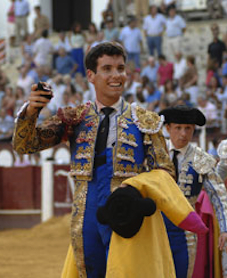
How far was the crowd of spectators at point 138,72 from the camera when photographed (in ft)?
35.0

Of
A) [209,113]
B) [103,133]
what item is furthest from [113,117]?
[209,113]

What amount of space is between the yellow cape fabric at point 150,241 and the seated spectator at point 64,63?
1032cm

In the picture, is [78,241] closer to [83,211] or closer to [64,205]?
[83,211]

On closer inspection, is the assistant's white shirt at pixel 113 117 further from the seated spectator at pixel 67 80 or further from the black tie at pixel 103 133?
the seated spectator at pixel 67 80

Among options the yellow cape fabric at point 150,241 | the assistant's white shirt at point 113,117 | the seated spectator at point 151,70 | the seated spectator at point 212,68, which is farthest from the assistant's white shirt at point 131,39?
the yellow cape fabric at point 150,241

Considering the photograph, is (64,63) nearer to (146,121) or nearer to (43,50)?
(43,50)

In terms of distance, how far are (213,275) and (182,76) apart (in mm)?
7021

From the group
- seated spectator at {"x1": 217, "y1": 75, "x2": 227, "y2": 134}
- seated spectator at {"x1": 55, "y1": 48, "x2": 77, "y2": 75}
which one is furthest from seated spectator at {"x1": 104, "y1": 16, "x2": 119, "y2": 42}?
seated spectator at {"x1": 217, "y1": 75, "x2": 227, "y2": 134}

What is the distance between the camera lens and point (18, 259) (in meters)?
7.91

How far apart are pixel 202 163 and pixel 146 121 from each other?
0.99m

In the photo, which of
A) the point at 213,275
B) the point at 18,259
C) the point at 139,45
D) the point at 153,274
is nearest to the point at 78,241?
the point at 153,274

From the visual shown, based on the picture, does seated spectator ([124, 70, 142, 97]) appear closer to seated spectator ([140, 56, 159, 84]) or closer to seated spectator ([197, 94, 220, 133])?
seated spectator ([140, 56, 159, 84])

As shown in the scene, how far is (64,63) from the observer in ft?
43.9

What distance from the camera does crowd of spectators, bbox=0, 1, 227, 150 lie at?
1066cm
